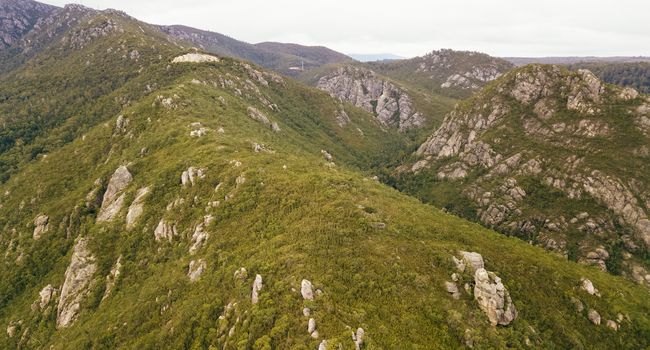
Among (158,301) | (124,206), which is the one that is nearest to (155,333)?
(158,301)

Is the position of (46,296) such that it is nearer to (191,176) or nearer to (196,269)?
(191,176)

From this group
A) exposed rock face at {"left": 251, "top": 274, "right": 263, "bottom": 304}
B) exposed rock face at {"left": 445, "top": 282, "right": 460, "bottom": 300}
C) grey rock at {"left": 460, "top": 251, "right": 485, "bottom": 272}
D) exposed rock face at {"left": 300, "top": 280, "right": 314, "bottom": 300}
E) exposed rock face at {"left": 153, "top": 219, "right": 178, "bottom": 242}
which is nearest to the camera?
exposed rock face at {"left": 300, "top": 280, "right": 314, "bottom": 300}

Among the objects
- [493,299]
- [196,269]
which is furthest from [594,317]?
[196,269]

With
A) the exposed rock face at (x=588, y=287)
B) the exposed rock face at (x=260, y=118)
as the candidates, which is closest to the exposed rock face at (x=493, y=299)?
the exposed rock face at (x=588, y=287)

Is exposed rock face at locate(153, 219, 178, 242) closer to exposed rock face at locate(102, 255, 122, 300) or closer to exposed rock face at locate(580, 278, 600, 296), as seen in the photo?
exposed rock face at locate(102, 255, 122, 300)

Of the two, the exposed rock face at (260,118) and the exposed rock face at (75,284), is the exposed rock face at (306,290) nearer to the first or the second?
the exposed rock face at (75,284)

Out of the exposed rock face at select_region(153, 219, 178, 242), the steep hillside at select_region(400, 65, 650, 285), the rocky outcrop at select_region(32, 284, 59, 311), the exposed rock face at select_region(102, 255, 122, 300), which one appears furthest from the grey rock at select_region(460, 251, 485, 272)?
the steep hillside at select_region(400, 65, 650, 285)
